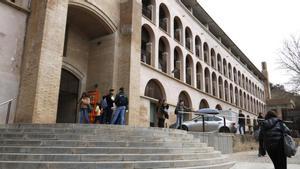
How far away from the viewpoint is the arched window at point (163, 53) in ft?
73.2

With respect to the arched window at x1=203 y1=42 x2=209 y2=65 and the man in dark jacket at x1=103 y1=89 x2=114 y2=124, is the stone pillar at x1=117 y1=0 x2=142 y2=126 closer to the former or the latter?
the man in dark jacket at x1=103 y1=89 x2=114 y2=124

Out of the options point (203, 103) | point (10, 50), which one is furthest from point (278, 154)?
point (203, 103)

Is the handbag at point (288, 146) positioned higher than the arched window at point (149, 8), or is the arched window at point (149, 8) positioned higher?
the arched window at point (149, 8)

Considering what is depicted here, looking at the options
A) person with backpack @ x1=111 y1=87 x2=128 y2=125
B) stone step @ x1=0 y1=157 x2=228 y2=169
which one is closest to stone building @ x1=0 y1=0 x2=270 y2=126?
person with backpack @ x1=111 y1=87 x2=128 y2=125

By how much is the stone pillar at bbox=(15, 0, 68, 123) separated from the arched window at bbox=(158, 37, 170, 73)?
11230 millimetres

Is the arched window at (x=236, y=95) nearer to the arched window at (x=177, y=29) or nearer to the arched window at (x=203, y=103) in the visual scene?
the arched window at (x=203, y=103)

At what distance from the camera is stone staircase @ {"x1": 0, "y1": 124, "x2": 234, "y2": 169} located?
649cm

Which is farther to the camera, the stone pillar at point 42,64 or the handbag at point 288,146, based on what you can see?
the stone pillar at point 42,64

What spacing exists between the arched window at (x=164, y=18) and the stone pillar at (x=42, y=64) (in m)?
12.4

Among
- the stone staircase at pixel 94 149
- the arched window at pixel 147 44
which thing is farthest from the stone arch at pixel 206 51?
the stone staircase at pixel 94 149

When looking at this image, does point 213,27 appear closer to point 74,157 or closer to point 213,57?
point 213,57

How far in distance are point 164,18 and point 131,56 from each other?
9.09 m

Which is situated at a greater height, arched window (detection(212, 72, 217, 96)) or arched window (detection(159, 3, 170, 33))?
arched window (detection(159, 3, 170, 33))

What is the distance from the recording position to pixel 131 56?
1588 centimetres
